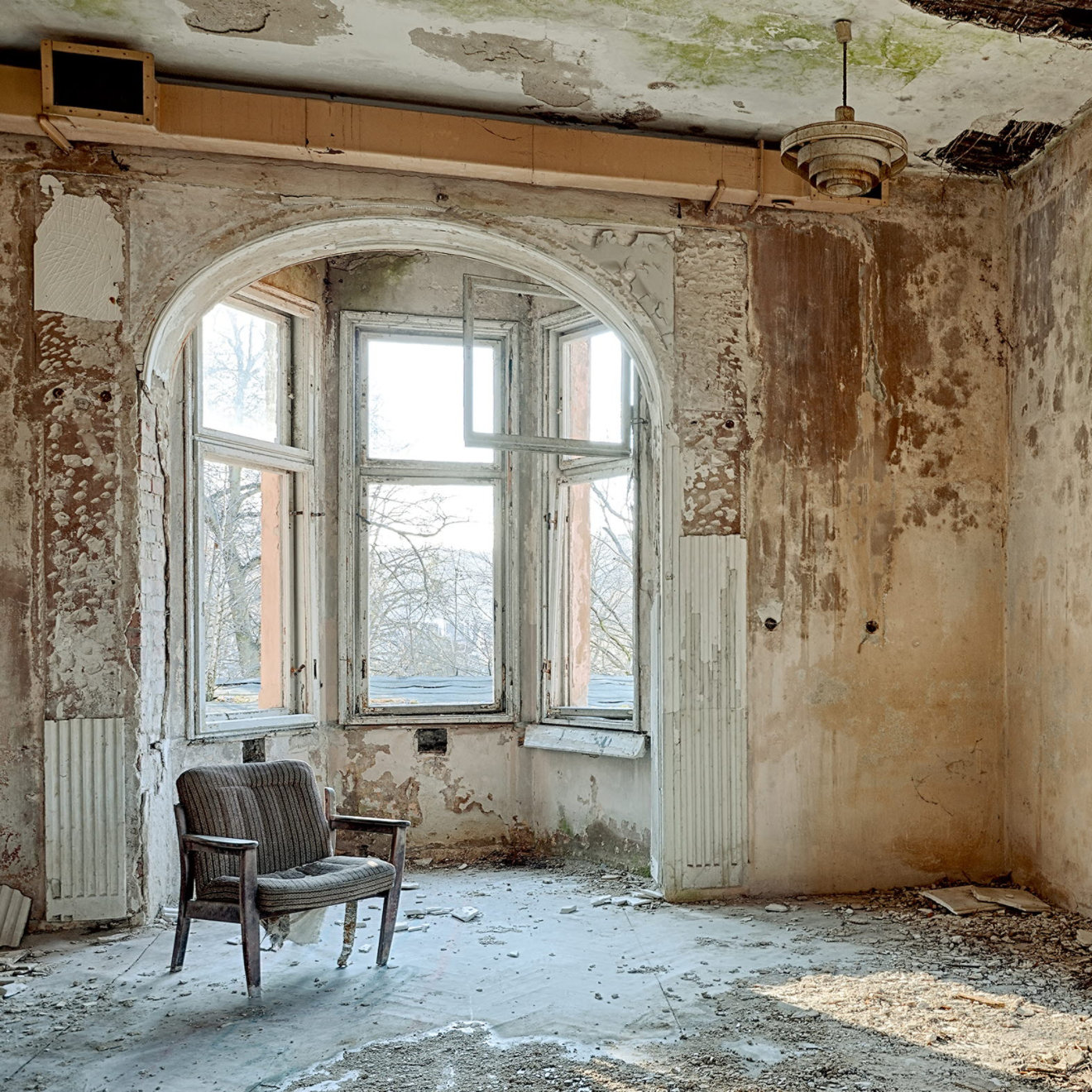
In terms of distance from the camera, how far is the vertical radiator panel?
4.79 meters

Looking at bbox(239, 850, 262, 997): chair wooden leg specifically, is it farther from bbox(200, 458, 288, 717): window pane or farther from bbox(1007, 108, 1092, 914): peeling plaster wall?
bbox(1007, 108, 1092, 914): peeling plaster wall

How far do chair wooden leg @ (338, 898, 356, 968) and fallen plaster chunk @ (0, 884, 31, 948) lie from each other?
1298 millimetres

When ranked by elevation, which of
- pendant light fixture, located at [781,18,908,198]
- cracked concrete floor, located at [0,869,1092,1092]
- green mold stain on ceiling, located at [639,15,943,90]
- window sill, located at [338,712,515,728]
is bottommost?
cracked concrete floor, located at [0,869,1092,1092]

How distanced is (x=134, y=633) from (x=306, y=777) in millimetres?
960

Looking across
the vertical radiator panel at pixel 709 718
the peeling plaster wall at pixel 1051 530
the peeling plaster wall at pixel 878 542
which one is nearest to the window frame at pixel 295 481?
the vertical radiator panel at pixel 709 718

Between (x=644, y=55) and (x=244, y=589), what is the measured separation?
3.37 meters

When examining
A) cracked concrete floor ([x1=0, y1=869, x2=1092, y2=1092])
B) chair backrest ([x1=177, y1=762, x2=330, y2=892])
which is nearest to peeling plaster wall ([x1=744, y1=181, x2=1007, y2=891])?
cracked concrete floor ([x1=0, y1=869, x2=1092, y2=1092])

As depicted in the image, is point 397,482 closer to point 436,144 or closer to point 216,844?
point 436,144

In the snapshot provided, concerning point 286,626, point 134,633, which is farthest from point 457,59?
point 286,626

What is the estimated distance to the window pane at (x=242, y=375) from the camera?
5445mm

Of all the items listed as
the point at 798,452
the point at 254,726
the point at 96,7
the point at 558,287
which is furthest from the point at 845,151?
the point at 254,726

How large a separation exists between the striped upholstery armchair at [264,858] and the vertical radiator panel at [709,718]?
1.40 metres

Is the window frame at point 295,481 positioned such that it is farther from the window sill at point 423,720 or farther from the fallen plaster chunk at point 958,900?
the fallen plaster chunk at point 958,900

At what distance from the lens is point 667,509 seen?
4.88 m
